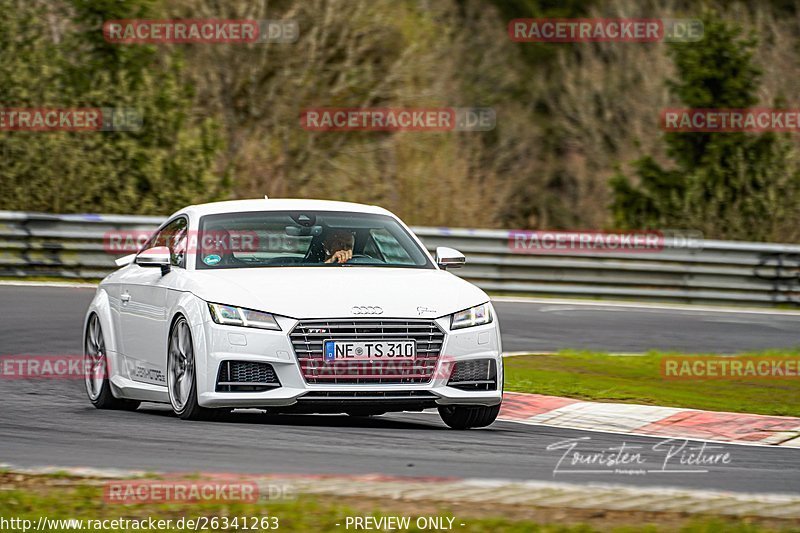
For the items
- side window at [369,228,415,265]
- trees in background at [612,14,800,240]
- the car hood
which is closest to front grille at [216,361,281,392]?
the car hood

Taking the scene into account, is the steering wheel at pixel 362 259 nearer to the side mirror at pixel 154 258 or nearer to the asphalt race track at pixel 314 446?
the asphalt race track at pixel 314 446

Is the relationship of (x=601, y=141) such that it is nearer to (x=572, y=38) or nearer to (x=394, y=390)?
(x=572, y=38)

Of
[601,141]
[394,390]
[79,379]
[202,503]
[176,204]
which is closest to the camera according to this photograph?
[202,503]

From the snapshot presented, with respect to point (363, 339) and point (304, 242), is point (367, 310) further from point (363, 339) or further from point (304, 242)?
point (304, 242)

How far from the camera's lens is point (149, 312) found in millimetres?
10789

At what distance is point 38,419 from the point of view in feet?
33.2

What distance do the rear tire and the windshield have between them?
1.05 m

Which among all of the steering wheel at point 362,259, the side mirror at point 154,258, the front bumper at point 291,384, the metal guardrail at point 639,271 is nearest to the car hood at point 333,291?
the front bumper at point 291,384

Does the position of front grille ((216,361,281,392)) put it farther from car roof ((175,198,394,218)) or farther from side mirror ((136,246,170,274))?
car roof ((175,198,394,218))

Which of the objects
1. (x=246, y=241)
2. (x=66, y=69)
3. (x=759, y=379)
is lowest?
(x=759, y=379)

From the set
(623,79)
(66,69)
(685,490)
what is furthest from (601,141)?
(685,490)

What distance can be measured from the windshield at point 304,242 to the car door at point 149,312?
0.28m

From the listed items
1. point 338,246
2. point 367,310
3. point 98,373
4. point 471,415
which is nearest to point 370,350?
point 367,310

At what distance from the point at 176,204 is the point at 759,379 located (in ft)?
45.8
